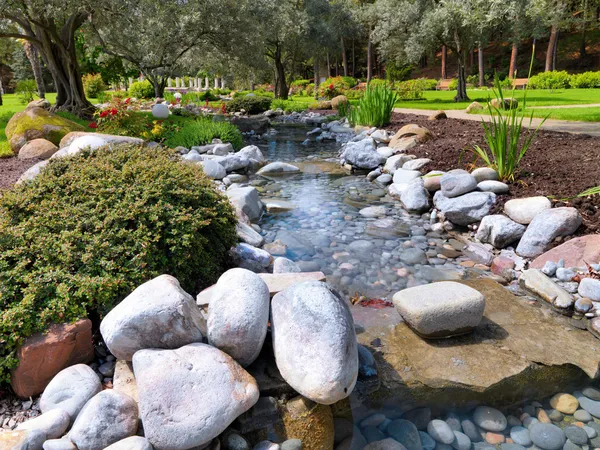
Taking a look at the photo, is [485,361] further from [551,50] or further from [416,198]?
[551,50]

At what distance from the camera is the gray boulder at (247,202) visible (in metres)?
6.04

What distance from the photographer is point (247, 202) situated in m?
6.11

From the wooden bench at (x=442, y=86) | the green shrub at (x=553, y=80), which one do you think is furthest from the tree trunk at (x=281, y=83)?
the green shrub at (x=553, y=80)

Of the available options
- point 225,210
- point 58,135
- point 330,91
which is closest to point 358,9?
point 330,91

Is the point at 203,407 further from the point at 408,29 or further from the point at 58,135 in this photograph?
the point at 408,29

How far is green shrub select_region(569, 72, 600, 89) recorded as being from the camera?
23656 millimetres

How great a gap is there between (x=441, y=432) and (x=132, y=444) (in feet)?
5.76

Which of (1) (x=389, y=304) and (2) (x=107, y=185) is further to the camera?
(1) (x=389, y=304)

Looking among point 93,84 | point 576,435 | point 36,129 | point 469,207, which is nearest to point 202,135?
point 36,129

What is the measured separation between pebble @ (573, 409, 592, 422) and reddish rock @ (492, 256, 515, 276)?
1.94m

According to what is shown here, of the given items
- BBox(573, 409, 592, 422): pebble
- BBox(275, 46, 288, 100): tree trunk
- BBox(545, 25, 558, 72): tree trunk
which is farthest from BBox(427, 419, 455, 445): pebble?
BBox(545, 25, 558, 72): tree trunk

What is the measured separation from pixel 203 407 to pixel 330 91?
24186mm

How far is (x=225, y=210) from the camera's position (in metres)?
3.90

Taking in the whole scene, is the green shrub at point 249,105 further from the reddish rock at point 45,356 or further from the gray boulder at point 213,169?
the reddish rock at point 45,356
